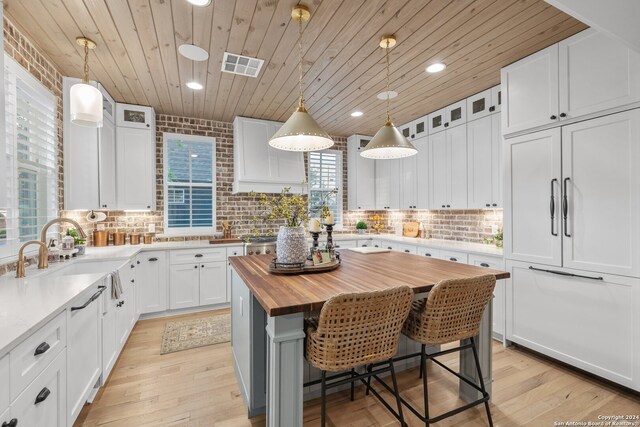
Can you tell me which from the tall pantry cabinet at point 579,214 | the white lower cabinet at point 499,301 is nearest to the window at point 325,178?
the white lower cabinet at point 499,301

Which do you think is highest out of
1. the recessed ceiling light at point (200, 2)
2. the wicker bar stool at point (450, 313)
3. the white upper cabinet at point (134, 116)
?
the recessed ceiling light at point (200, 2)

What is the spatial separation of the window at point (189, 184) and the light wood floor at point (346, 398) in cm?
215

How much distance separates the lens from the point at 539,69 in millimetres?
2582

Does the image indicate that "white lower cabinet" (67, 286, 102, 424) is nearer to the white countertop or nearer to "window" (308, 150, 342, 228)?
the white countertop

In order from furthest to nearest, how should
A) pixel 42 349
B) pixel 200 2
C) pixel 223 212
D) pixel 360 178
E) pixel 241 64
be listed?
1. pixel 360 178
2. pixel 223 212
3. pixel 241 64
4. pixel 200 2
5. pixel 42 349

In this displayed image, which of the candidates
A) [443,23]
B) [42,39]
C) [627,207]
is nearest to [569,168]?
[627,207]

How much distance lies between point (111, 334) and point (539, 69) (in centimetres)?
429

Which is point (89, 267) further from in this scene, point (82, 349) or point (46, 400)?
point (46, 400)

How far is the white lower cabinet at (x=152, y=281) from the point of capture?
3.61 metres

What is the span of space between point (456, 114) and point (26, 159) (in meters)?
4.49

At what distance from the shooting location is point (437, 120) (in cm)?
415

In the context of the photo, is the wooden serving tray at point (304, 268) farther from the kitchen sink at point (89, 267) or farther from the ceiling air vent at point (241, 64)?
the ceiling air vent at point (241, 64)

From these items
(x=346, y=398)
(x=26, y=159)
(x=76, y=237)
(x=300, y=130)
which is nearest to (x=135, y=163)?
(x=76, y=237)

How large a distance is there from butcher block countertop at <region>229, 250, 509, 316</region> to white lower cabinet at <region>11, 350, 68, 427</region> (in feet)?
3.14
